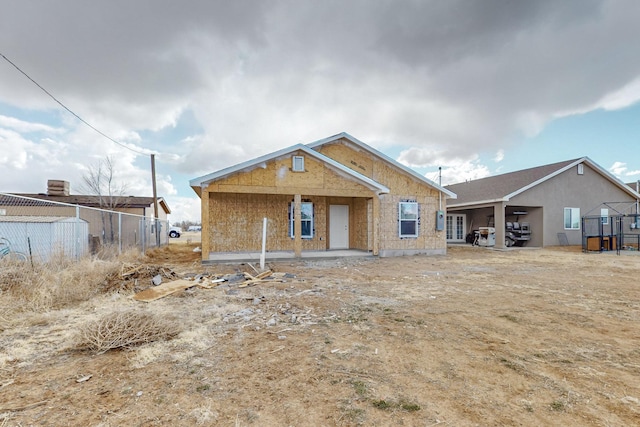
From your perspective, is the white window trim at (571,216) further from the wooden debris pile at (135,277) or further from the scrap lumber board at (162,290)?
the wooden debris pile at (135,277)

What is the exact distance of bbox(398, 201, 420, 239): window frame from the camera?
13.6 metres

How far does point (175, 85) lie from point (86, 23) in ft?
11.8

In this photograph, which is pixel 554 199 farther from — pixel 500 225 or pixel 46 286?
pixel 46 286

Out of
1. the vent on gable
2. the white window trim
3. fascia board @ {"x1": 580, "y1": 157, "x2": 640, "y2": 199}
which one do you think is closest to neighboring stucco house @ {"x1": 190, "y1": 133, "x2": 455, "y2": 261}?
the vent on gable

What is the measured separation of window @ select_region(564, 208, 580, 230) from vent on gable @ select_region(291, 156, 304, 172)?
1724 centimetres

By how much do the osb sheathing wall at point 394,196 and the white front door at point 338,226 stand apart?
1.81m

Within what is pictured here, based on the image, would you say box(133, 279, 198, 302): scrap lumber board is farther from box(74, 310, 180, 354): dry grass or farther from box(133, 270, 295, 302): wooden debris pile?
box(74, 310, 180, 354): dry grass

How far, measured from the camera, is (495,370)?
305 cm

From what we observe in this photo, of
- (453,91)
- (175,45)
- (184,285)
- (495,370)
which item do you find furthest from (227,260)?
(453,91)

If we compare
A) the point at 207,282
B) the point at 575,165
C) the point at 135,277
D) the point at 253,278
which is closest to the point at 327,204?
the point at 253,278

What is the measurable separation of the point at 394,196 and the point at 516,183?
403 inches

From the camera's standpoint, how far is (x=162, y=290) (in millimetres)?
6527

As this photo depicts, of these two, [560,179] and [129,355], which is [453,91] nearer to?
[560,179]

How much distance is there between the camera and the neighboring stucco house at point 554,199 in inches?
696
